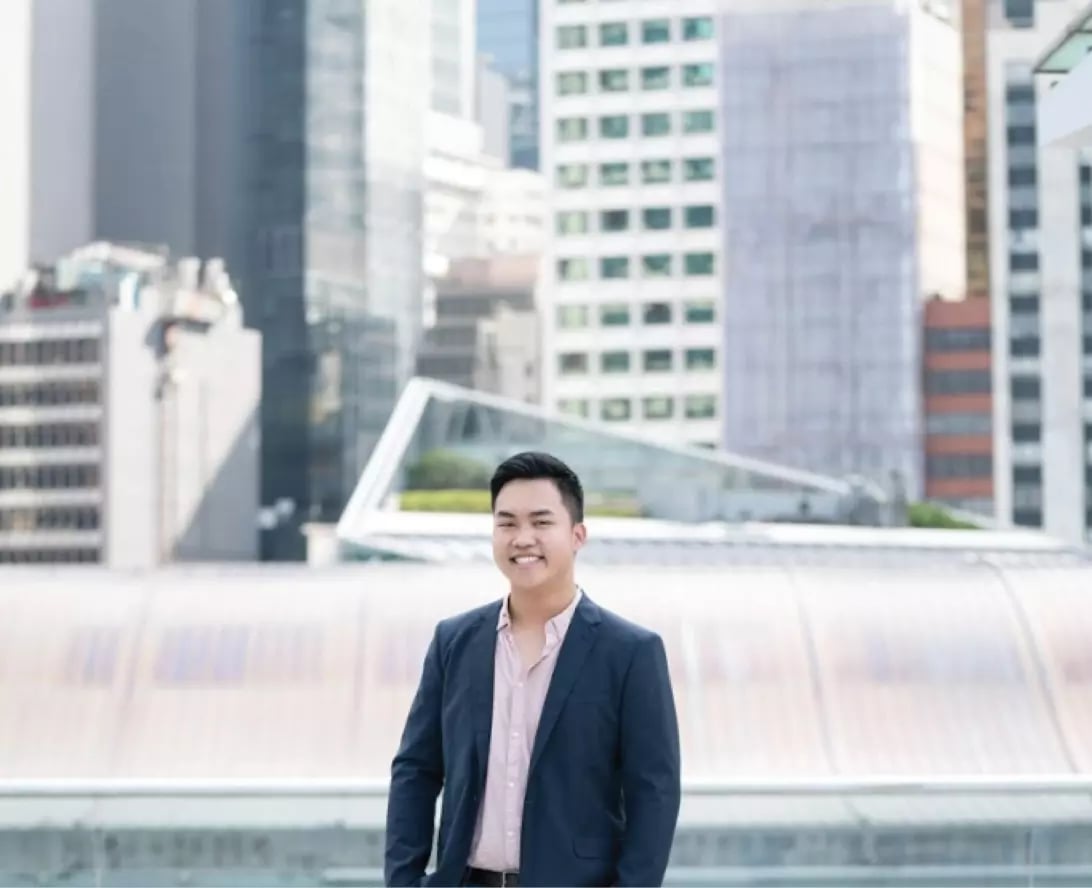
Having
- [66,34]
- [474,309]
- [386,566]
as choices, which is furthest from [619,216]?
[386,566]

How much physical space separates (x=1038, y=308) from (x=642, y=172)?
15.7 meters

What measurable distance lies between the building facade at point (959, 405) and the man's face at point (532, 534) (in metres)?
73.3

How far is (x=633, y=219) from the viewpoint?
8244 centimetres

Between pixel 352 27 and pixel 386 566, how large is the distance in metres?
68.4

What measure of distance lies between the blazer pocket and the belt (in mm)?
114

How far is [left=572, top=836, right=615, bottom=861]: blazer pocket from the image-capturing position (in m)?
3.16

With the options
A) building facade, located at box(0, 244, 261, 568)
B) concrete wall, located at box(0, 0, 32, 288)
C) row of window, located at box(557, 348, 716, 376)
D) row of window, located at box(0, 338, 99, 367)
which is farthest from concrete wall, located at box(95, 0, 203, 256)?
row of window, located at box(557, 348, 716, 376)

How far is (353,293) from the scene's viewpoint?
76688 mm

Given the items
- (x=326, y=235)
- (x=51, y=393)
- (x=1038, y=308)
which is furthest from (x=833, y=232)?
(x=51, y=393)

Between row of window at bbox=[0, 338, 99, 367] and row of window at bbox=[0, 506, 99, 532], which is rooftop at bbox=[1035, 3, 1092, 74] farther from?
row of window at bbox=[0, 506, 99, 532]

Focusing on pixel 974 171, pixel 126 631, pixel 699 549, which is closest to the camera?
pixel 126 631

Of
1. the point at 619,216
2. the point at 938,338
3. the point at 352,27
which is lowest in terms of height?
the point at 938,338

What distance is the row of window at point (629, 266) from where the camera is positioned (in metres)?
81.2

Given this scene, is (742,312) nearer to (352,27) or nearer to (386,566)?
(352,27)
